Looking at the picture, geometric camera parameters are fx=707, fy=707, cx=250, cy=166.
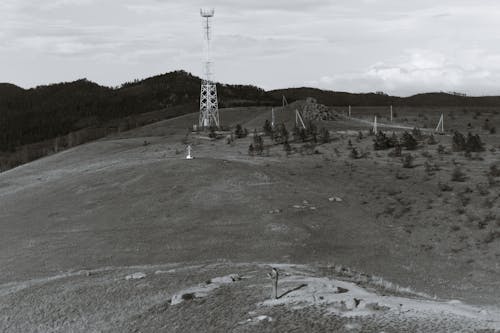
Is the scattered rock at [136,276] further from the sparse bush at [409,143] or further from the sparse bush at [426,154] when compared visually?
the sparse bush at [409,143]

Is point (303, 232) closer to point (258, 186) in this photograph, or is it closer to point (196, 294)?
point (258, 186)

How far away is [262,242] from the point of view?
21.6 m

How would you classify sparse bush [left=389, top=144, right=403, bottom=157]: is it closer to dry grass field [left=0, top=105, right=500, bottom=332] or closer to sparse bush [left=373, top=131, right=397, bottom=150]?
dry grass field [left=0, top=105, right=500, bottom=332]

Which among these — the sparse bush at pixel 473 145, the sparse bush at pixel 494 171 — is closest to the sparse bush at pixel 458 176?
the sparse bush at pixel 494 171

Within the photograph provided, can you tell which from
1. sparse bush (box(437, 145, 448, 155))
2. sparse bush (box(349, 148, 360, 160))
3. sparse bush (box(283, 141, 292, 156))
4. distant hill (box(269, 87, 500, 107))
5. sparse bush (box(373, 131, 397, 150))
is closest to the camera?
sparse bush (box(437, 145, 448, 155))

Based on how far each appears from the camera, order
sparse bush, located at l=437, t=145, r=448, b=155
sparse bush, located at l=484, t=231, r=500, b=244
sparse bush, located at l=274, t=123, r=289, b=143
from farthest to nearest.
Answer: sparse bush, located at l=274, t=123, r=289, b=143, sparse bush, located at l=437, t=145, r=448, b=155, sparse bush, located at l=484, t=231, r=500, b=244

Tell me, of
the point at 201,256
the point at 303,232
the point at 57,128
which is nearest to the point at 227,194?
the point at 303,232

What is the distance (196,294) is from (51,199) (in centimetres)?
2164

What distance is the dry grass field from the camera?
460 inches

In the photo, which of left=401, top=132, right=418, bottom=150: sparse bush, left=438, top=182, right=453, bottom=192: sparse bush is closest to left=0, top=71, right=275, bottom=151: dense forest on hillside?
left=401, top=132, right=418, bottom=150: sparse bush

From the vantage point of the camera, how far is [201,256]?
2019cm

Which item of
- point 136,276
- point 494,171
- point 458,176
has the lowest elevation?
point 136,276

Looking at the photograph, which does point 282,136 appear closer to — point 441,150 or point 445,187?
point 441,150

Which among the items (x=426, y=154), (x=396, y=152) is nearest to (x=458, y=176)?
(x=426, y=154)
